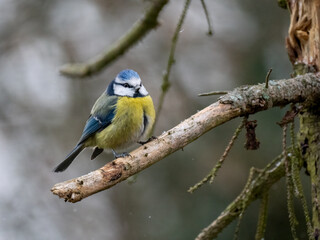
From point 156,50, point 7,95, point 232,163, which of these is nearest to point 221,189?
point 232,163

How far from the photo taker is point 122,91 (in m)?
3.03

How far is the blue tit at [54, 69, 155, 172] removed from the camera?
2.90 m

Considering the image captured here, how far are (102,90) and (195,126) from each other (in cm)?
324

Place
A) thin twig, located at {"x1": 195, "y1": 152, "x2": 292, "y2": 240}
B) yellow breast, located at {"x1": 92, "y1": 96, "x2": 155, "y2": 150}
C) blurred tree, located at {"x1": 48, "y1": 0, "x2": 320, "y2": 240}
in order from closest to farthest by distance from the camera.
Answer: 1. blurred tree, located at {"x1": 48, "y1": 0, "x2": 320, "y2": 240}
2. thin twig, located at {"x1": 195, "y1": 152, "x2": 292, "y2": 240}
3. yellow breast, located at {"x1": 92, "y1": 96, "x2": 155, "y2": 150}

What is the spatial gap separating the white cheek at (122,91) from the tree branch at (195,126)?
3.18ft

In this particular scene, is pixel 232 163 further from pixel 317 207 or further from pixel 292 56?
pixel 317 207

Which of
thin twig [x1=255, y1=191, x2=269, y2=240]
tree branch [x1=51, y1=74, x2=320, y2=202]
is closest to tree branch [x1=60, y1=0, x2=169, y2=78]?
tree branch [x1=51, y1=74, x2=320, y2=202]

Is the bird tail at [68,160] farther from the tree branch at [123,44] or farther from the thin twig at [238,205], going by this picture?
the thin twig at [238,205]

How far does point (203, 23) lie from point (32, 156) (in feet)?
7.93

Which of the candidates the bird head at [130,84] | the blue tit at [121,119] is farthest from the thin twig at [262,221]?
the bird head at [130,84]

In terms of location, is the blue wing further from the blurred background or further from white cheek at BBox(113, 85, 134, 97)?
the blurred background

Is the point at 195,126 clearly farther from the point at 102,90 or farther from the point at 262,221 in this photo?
the point at 102,90

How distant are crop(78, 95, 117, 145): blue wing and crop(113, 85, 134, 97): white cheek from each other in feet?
0.21

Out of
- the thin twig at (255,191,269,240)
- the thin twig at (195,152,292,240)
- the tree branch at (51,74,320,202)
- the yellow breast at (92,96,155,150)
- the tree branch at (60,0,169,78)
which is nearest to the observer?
the tree branch at (51,74,320,202)
